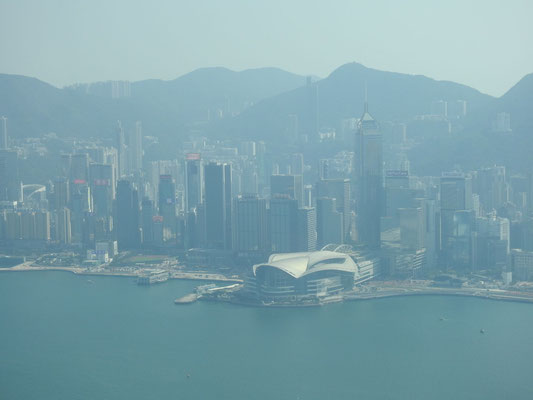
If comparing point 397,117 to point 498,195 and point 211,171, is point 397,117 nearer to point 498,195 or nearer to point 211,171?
point 498,195

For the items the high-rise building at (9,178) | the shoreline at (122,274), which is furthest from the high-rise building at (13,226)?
the high-rise building at (9,178)

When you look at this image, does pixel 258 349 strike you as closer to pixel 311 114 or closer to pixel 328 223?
pixel 328 223

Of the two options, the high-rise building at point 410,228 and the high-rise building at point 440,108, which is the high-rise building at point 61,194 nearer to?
the high-rise building at point 410,228

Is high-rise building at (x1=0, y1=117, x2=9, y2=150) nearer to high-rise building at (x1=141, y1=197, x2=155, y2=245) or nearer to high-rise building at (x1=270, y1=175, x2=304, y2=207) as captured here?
high-rise building at (x1=141, y1=197, x2=155, y2=245)

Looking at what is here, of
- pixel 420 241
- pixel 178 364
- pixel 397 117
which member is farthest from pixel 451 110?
pixel 178 364

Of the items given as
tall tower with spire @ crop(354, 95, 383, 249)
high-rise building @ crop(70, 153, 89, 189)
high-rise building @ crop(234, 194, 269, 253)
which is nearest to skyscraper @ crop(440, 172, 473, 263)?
tall tower with spire @ crop(354, 95, 383, 249)

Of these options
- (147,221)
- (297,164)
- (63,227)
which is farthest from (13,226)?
(297,164)
